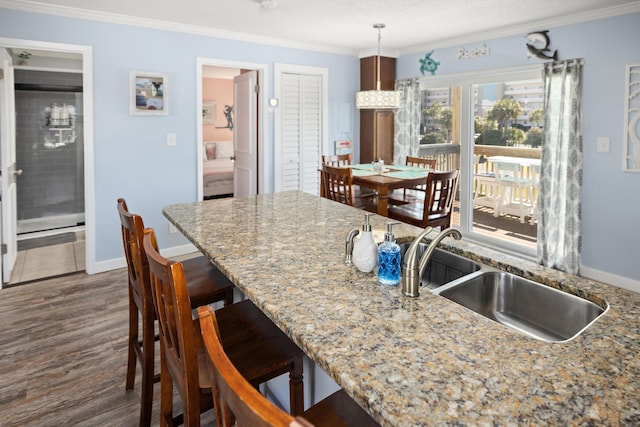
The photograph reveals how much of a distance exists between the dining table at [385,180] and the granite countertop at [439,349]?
211cm

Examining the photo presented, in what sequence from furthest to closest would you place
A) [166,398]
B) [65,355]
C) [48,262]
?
[48,262] < [65,355] < [166,398]

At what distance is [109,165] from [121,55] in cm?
102

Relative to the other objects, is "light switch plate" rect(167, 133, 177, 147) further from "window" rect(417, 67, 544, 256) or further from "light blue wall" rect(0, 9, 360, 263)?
"window" rect(417, 67, 544, 256)

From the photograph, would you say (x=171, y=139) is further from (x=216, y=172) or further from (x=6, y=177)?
(x=216, y=172)

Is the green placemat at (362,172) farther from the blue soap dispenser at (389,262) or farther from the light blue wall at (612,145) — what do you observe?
the blue soap dispenser at (389,262)

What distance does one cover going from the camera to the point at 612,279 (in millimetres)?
→ 3793

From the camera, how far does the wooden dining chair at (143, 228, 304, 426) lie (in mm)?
1183

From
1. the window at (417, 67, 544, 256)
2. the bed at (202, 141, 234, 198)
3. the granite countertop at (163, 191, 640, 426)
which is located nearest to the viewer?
the granite countertop at (163, 191, 640, 426)

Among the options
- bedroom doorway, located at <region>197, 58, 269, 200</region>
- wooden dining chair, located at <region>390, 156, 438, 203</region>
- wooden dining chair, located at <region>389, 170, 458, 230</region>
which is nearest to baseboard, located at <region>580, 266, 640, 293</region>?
wooden dining chair, located at <region>389, 170, 458, 230</region>

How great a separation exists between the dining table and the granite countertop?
2.11 meters

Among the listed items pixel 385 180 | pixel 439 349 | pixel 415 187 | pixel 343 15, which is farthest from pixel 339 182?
pixel 439 349

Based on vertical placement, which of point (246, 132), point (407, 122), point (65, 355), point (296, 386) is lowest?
point (65, 355)

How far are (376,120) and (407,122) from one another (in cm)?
40

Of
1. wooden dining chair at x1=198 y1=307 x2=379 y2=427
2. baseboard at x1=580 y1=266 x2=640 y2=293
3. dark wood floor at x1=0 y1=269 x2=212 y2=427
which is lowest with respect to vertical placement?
dark wood floor at x1=0 y1=269 x2=212 y2=427
